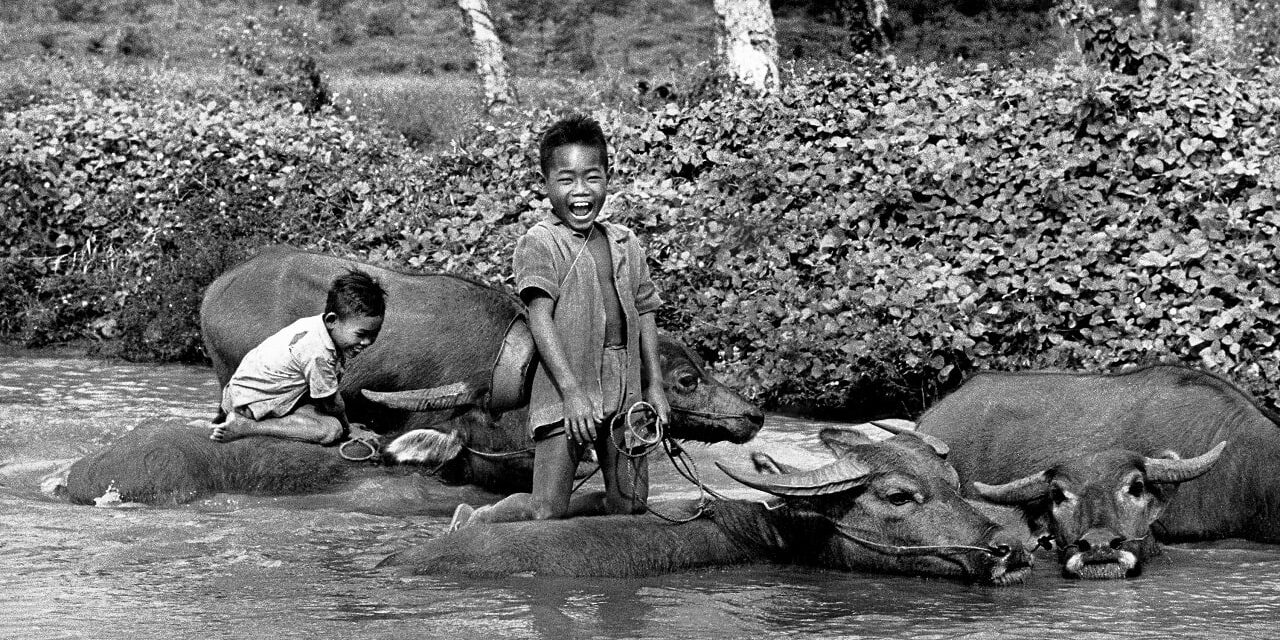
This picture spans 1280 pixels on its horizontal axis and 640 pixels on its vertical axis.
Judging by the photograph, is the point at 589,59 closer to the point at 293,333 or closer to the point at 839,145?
the point at 839,145

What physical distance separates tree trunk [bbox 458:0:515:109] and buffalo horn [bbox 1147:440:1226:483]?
42.8 ft

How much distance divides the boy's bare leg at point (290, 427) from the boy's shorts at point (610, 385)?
211 centimetres

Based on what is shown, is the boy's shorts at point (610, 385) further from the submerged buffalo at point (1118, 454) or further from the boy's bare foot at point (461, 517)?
the submerged buffalo at point (1118, 454)

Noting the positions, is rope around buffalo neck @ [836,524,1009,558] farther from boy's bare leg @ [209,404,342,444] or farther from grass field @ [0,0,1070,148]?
grass field @ [0,0,1070,148]

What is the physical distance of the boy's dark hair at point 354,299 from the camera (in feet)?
26.5

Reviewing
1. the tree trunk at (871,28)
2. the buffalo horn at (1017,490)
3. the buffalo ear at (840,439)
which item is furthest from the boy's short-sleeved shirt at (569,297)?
the tree trunk at (871,28)

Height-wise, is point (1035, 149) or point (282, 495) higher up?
point (1035, 149)

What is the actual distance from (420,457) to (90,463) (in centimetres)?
170

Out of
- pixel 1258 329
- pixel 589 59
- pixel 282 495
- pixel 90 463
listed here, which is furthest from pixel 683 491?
pixel 589 59

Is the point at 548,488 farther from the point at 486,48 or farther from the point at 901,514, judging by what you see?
the point at 486,48

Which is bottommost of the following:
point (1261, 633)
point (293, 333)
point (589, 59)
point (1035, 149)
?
point (1261, 633)

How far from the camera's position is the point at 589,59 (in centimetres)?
3353

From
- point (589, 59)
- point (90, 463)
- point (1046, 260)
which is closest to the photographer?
point (90, 463)

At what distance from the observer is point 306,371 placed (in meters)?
8.27
